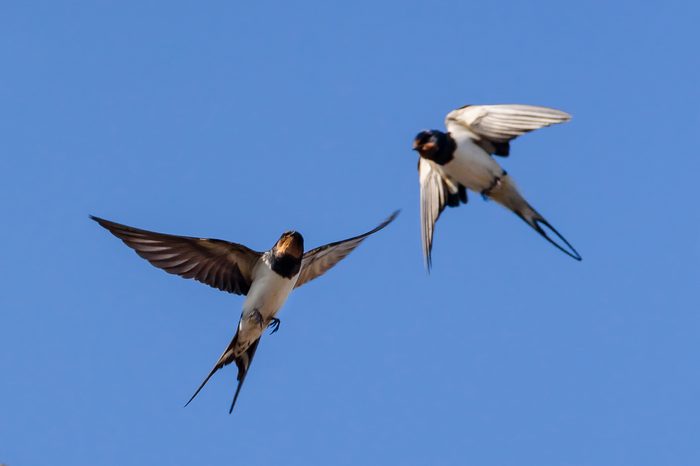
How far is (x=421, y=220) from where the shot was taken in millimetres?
7727

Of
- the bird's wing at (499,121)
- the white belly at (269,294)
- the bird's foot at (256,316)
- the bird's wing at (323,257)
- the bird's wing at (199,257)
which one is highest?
the bird's wing at (499,121)

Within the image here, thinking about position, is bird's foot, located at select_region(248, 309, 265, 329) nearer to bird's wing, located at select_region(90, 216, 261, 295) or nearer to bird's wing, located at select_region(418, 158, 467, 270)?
bird's wing, located at select_region(90, 216, 261, 295)

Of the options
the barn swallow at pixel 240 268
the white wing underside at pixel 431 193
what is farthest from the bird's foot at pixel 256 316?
the white wing underside at pixel 431 193

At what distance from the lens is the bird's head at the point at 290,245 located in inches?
313

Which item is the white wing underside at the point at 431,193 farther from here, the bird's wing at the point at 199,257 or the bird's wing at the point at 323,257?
the bird's wing at the point at 199,257

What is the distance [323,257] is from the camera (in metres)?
8.47

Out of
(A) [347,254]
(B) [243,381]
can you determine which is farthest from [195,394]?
(A) [347,254]

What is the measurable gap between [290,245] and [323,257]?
56cm

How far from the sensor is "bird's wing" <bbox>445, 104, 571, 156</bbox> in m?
7.29

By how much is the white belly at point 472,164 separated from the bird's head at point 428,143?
110 mm

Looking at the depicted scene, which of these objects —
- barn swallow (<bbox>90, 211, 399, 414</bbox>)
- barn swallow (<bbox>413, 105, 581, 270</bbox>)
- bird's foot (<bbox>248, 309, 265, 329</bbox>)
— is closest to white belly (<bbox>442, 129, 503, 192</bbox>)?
barn swallow (<bbox>413, 105, 581, 270</bbox>)

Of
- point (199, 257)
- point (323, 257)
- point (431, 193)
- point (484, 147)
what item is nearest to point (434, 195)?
point (431, 193)

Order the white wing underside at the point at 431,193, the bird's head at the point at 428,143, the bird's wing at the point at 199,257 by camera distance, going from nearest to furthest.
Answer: the bird's head at the point at 428,143 → the white wing underside at the point at 431,193 → the bird's wing at the point at 199,257

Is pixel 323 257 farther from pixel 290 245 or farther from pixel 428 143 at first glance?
pixel 428 143
